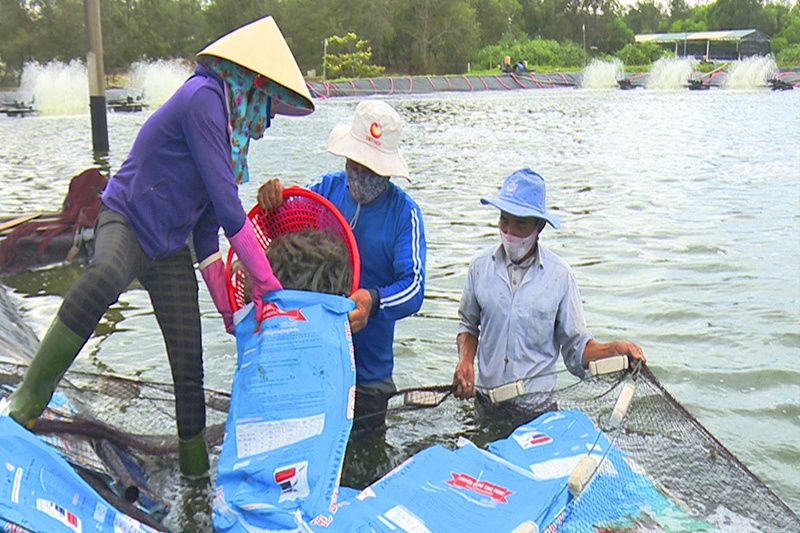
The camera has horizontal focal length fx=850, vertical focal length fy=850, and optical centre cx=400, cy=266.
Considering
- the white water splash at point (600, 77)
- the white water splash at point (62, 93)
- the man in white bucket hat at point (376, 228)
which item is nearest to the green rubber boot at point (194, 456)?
the man in white bucket hat at point (376, 228)

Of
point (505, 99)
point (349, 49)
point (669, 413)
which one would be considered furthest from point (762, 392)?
point (349, 49)

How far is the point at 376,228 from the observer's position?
12.2ft

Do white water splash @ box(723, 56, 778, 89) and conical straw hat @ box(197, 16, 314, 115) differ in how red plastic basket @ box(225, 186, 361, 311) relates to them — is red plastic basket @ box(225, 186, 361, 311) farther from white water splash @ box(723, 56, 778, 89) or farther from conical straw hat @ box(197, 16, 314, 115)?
white water splash @ box(723, 56, 778, 89)

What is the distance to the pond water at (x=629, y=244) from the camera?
5.91 m

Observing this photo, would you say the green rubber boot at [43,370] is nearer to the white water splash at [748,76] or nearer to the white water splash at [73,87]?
the white water splash at [73,87]

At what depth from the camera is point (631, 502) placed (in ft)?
10.2

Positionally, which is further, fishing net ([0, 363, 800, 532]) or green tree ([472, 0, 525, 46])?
green tree ([472, 0, 525, 46])

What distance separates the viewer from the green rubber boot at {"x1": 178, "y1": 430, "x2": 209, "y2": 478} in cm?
347

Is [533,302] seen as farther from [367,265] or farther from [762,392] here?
[762,392]

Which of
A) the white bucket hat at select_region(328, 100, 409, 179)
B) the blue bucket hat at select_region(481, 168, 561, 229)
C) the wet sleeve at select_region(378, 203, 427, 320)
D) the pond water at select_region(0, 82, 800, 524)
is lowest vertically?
the pond water at select_region(0, 82, 800, 524)

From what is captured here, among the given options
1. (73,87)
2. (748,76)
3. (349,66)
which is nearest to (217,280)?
(73,87)

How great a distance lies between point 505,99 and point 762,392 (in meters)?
36.0

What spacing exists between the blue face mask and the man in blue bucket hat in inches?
20.3

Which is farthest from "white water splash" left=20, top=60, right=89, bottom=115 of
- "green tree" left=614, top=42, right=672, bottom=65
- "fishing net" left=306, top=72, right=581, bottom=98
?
"green tree" left=614, top=42, right=672, bottom=65
